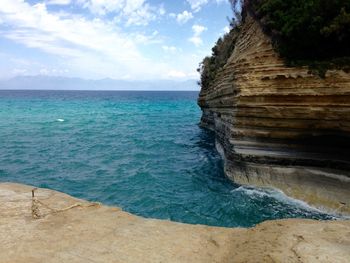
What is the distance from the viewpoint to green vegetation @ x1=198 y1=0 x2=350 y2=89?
1380 cm

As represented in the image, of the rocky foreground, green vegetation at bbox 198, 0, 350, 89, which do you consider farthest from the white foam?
the rocky foreground

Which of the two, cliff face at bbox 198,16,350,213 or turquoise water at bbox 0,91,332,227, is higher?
cliff face at bbox 198,16,350,213

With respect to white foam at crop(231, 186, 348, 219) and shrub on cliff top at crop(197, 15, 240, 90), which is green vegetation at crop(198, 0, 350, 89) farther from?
shrub on cliff top at crop(197, 15, 240, 90)

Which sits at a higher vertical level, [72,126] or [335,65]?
[335,65]

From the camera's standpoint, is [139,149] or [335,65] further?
[139,149]

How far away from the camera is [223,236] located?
306 inches

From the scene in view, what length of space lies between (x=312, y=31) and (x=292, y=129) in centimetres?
379

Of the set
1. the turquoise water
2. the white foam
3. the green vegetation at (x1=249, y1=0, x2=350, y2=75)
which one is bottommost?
the turquoise water

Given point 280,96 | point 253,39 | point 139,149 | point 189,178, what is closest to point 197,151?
point 139,149

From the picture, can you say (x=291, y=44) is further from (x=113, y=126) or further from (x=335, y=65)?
(x=113, y=126)

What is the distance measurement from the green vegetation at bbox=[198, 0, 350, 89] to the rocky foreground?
8217 millimetres

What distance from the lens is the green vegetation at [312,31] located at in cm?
1380

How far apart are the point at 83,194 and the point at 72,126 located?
25962mm

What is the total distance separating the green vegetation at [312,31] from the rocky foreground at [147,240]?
822cm
